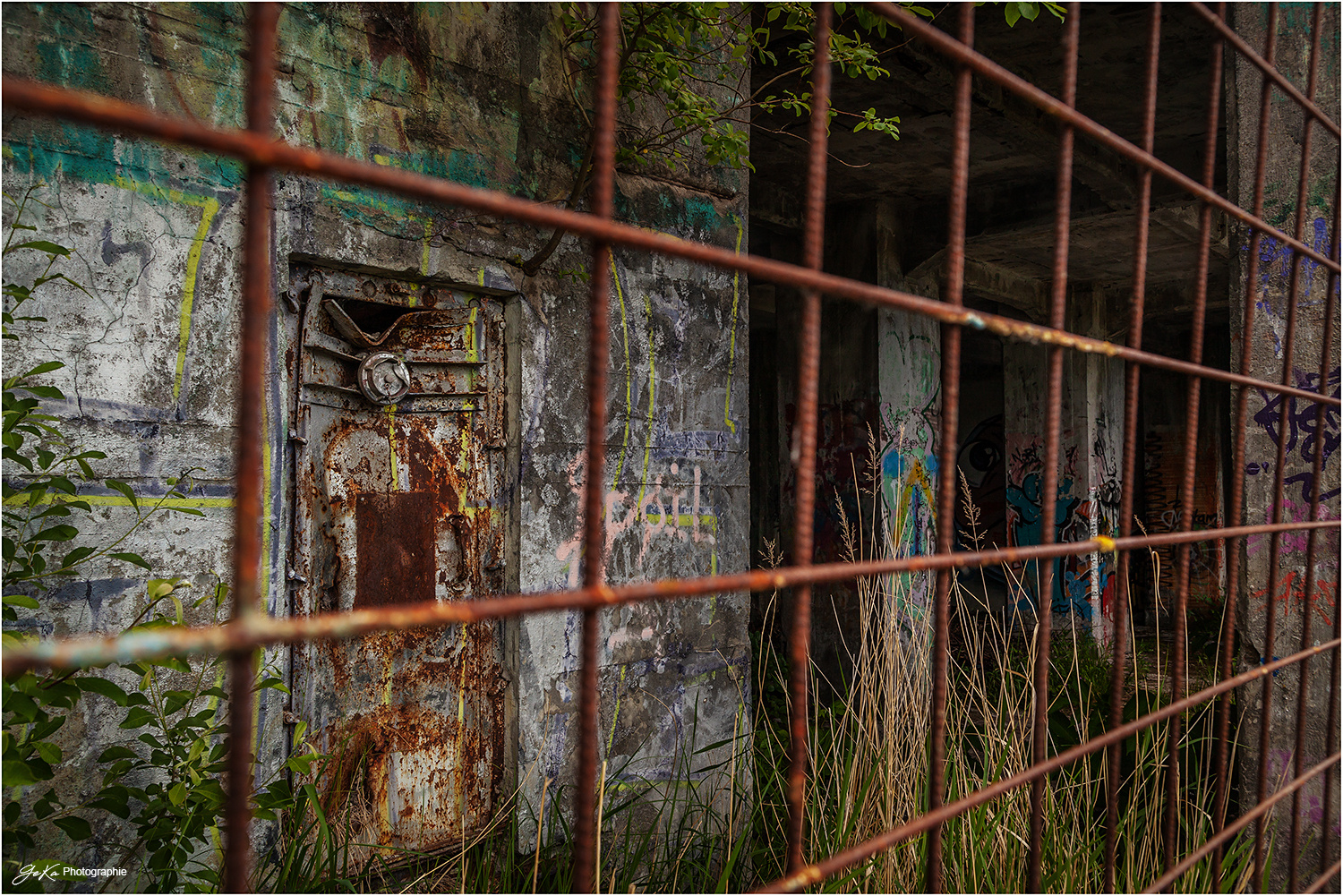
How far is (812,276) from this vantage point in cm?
96

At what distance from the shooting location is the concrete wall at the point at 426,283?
2.21 metres

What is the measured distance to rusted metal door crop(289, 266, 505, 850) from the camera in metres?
2.68

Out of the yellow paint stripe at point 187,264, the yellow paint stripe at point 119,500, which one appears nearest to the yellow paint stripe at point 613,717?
the yellow paint stripe at point 119,500

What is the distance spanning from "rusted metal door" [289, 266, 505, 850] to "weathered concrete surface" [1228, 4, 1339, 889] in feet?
7.67

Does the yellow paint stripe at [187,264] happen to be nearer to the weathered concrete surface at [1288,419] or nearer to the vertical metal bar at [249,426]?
the vertical metal bar at [249,426]

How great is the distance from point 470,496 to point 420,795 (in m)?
0.99

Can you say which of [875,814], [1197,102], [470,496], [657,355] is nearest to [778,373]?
[1197,102]

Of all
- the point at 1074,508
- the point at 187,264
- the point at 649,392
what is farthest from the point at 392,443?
the point at 1074,508

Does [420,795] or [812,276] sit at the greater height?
[812,276]

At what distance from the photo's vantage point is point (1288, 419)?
7.80 ft

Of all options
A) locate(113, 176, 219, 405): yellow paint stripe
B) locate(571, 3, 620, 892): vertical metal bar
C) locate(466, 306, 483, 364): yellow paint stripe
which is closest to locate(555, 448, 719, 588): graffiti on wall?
locate(466, 306, 483, 364): yellow paint stripe

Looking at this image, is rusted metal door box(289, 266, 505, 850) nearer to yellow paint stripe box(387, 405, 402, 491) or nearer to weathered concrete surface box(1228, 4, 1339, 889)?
yellow paint stripe box(387, 405, 402, 491)

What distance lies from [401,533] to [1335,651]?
259 centimetres

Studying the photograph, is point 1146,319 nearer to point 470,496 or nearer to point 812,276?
point 470,496
